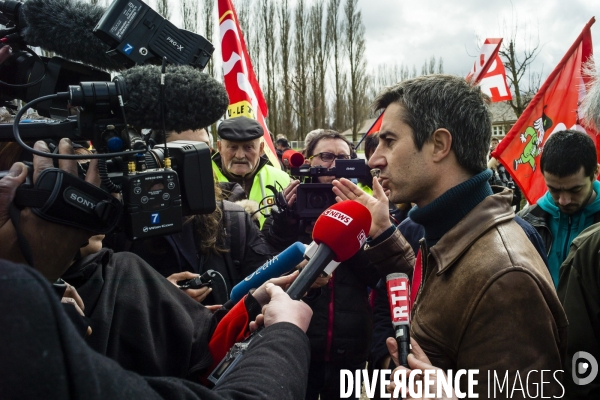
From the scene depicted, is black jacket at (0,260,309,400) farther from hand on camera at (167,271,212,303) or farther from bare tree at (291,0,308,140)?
bare tree at (291,0,308,140)

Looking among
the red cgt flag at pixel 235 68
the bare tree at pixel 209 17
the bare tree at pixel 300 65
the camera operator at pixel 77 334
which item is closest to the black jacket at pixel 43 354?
the camera operator at pixel 77 334

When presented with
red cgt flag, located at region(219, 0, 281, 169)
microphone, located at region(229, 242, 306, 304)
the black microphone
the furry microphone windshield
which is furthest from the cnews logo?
red cgt flag, located at region(219, 0, 281, 169)

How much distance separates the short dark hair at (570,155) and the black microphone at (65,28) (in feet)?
8.67

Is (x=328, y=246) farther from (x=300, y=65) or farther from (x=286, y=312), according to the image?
(x=300, y=65)

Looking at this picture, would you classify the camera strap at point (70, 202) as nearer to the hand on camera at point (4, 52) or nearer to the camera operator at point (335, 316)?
the hand on camera at point (4, 52)

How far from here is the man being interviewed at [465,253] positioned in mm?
1308

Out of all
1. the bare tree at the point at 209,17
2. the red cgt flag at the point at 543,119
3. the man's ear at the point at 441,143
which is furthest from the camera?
the bare tree at the point at 209,17

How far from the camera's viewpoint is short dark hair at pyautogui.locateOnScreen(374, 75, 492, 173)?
175 cm

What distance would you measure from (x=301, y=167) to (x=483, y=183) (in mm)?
1022

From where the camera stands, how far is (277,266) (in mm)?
1607

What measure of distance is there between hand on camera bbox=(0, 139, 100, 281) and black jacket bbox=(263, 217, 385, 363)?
1494mm

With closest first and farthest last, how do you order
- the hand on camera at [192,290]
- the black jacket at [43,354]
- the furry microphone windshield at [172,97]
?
the black jacket at [43,354]
the furry microphone windshield at [172,97]
the hand on camera at [192,290]

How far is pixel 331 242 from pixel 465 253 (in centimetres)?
41

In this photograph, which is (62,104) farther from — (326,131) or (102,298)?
(326,131)
